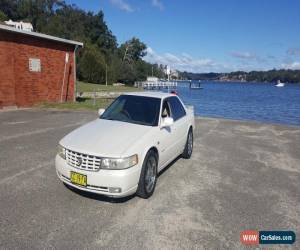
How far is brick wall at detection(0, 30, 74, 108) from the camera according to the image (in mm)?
14969

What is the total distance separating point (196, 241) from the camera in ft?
12.8

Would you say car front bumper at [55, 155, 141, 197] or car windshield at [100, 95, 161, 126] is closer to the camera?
car front bumper at [55, 155, 141, 197]

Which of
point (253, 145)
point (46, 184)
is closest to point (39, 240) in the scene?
point (46, 184)

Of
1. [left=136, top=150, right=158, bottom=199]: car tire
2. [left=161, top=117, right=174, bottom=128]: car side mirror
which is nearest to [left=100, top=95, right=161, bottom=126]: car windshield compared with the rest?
[left=161, top=117, right=174, bottom=128]: car side mirror

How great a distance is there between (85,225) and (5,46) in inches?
526

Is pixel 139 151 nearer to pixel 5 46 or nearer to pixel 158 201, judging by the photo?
pixel 158 201

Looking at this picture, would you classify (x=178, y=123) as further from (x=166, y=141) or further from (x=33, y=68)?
(x=33, y=68)

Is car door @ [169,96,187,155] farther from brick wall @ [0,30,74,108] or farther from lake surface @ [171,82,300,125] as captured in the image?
lake surface @ [171,82,300,125]

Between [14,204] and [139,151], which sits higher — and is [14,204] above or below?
below

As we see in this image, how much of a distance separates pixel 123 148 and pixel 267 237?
2.36m

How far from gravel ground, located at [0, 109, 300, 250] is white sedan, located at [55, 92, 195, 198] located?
1.25ft

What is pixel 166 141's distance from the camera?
5816 mm


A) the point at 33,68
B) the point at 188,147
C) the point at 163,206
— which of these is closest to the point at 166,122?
the point at 163,206

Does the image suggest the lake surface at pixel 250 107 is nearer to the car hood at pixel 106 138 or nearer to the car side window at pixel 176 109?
the car side window at pixel 176 109
